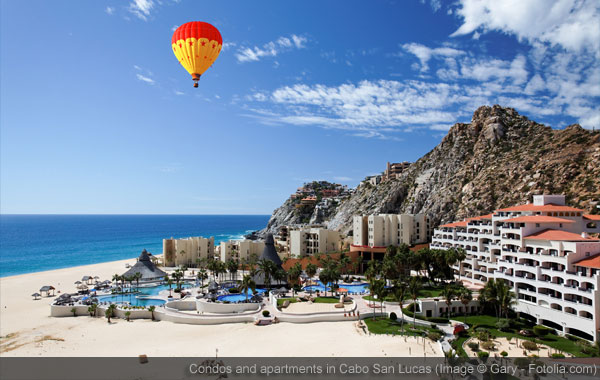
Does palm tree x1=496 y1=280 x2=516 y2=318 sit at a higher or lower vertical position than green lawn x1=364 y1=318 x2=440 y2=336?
higher

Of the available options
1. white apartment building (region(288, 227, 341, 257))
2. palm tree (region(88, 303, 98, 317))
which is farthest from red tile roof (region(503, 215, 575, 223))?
palm tree (region(88, 303, 98, 317))

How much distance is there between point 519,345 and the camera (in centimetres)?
3105

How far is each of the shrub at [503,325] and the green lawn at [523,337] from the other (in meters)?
0.40

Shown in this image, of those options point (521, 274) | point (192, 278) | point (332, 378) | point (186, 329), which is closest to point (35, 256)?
point (192, 278)

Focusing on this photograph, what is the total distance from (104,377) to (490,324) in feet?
116

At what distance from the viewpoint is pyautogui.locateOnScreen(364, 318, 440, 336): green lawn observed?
34312mm

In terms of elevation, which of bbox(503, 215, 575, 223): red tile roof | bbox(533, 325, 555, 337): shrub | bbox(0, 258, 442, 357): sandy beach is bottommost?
bbox(0, 258, 442, 357): sandy beach

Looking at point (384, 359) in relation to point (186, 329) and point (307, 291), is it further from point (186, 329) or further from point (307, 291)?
point (307, 291)

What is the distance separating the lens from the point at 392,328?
36.1 metres

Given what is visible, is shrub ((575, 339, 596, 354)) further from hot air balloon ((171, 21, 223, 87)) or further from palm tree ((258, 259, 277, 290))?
hot air balloon ((171, 21, 223, 87))

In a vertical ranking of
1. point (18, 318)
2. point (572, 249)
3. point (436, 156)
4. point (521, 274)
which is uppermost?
point (436, 156)

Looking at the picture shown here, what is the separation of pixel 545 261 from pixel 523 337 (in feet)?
32.6

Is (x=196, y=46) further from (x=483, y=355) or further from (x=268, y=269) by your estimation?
(x=483, y=355)


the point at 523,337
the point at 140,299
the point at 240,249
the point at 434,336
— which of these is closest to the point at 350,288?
the point at 240,249
